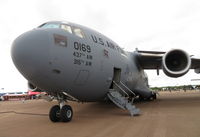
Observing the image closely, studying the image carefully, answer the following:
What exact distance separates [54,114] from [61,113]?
0.44 meters

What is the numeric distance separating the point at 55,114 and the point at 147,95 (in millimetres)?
8852

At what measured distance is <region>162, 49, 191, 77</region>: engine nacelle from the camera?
954 cm

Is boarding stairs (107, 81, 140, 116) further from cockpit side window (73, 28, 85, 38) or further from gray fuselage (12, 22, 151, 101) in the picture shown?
cockpit side window (73, 28, 85, 38)

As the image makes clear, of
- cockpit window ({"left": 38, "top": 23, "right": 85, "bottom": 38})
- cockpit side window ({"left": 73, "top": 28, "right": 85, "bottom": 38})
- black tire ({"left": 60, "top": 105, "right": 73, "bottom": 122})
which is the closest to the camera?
black tire ({"left": 60, "top": 105, "right": 73, "bottom": 122})

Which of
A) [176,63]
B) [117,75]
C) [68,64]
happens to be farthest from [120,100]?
[176,63]

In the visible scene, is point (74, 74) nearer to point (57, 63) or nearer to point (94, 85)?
point (57, 63)

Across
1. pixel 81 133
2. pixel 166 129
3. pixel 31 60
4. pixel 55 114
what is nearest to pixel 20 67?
pixel 31 60

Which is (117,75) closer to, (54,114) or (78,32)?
(78,32)

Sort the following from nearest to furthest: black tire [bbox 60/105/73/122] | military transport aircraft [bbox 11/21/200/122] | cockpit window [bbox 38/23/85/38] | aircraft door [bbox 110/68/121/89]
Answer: military transport aircraft [bbox 11/21/200/122], black tire [bbox 60/105/73/122], cockpit window [bbox 38/23/85/38], aircraft door [bbox 110/68/121/89]

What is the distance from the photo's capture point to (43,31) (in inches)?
225

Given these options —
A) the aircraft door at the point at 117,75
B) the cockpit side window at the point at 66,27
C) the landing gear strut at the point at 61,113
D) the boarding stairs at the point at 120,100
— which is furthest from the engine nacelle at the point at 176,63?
the landing gear strut at the point at 61,113

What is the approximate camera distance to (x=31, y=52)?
17.6 ft

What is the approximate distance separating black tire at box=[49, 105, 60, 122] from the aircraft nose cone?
156 cm

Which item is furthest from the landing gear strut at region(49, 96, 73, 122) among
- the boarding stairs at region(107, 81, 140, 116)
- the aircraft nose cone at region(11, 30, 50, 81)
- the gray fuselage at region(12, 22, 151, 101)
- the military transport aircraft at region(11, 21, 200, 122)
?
the boarding stairs at region(107, 81, 140, 116)
